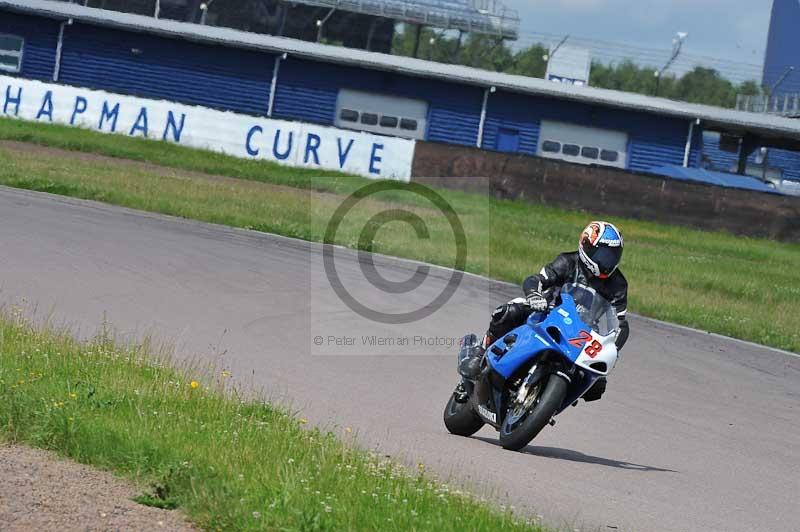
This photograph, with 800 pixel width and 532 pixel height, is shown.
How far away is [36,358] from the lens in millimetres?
8234

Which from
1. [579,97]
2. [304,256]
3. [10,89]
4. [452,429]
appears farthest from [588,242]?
[579,97]

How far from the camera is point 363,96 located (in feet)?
145

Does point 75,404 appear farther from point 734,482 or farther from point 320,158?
point 320,158

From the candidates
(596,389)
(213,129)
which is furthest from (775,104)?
(596,389)

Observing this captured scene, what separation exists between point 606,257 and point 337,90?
1451 inches

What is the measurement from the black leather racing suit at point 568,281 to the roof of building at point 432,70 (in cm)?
3515

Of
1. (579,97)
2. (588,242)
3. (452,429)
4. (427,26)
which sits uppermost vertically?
(427,26)

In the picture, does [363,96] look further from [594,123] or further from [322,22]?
[322,22]

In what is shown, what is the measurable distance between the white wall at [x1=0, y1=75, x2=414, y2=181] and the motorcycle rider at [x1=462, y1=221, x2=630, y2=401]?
2177cm

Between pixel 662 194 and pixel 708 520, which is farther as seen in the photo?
pixel 662 194

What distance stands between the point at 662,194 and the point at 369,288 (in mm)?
14685

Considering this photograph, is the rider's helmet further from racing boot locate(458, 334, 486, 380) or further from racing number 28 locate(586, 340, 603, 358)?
racing boot locate(458, 334, 486, 380)

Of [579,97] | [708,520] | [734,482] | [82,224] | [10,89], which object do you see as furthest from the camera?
[579,97]

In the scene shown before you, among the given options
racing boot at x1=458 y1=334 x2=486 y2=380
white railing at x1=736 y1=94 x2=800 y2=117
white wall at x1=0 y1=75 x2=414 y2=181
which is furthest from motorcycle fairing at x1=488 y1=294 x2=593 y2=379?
white railing at x1=736 y1=94 x2=800 y2=117
